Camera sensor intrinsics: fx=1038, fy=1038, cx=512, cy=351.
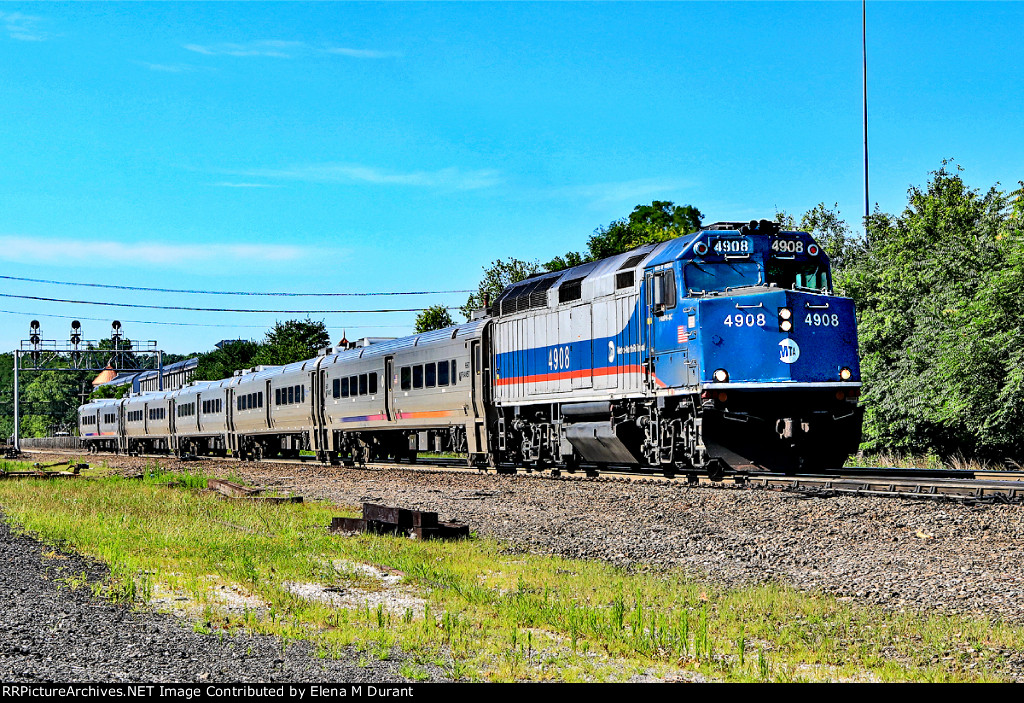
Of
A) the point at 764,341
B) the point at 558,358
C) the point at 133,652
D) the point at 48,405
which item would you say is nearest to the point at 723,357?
the point at 764,341

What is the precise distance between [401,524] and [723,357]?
6417 millimetres

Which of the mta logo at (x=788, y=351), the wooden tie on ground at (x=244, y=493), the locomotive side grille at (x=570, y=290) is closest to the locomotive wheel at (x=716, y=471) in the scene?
the mta logo at (x=788, y=351)

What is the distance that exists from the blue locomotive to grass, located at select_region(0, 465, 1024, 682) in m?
5.96

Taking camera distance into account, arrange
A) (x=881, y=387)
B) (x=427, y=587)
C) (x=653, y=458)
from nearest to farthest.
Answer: (x=427, y=587) < (x=653, y=458) < (x=881, y=387)

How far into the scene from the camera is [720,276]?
690 inches

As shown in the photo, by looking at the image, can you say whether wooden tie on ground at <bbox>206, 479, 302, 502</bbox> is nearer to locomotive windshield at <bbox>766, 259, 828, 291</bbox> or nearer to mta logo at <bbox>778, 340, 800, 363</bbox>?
mta logo at <bbox>778, 340, 800, 363</bbox>

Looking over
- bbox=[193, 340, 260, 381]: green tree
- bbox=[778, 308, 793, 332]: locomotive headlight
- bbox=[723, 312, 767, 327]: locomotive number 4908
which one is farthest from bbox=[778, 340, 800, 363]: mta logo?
bbox=[193, 340, 260, 381]: green tree

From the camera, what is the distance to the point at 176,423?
54156mm

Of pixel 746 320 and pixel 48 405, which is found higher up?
pixel 746 320

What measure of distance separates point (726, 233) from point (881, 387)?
39.5ft

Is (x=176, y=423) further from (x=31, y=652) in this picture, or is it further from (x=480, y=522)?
(x=31, y=652)

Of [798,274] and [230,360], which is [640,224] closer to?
[798,274]
